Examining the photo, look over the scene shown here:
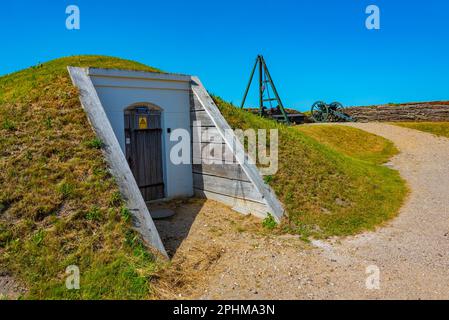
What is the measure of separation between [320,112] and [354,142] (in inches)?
434

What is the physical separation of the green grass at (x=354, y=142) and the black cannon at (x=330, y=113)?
779 cm

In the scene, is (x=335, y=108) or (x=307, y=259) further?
(x=335, y=108)

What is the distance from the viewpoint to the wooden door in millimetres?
8812

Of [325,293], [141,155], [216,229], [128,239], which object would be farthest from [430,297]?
[141,155]

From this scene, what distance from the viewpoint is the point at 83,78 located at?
820cm

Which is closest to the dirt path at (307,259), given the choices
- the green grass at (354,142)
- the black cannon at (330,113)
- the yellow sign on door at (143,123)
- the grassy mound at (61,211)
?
the grassy mound at (61,211)

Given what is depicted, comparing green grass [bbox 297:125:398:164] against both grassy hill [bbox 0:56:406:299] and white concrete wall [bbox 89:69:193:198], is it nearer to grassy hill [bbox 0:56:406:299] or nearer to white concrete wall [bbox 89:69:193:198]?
grassy hill [bbox 0:56:406:299]

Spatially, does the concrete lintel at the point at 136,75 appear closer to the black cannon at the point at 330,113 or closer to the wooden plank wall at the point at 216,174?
the wooden plank wall at the point at 216,174

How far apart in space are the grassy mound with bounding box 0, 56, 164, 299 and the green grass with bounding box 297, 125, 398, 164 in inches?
534

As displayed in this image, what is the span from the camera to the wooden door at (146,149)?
8812 millimetres

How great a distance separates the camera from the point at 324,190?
28.6ft

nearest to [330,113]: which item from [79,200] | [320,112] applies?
[320,112]

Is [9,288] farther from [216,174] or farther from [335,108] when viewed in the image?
[335,108]
